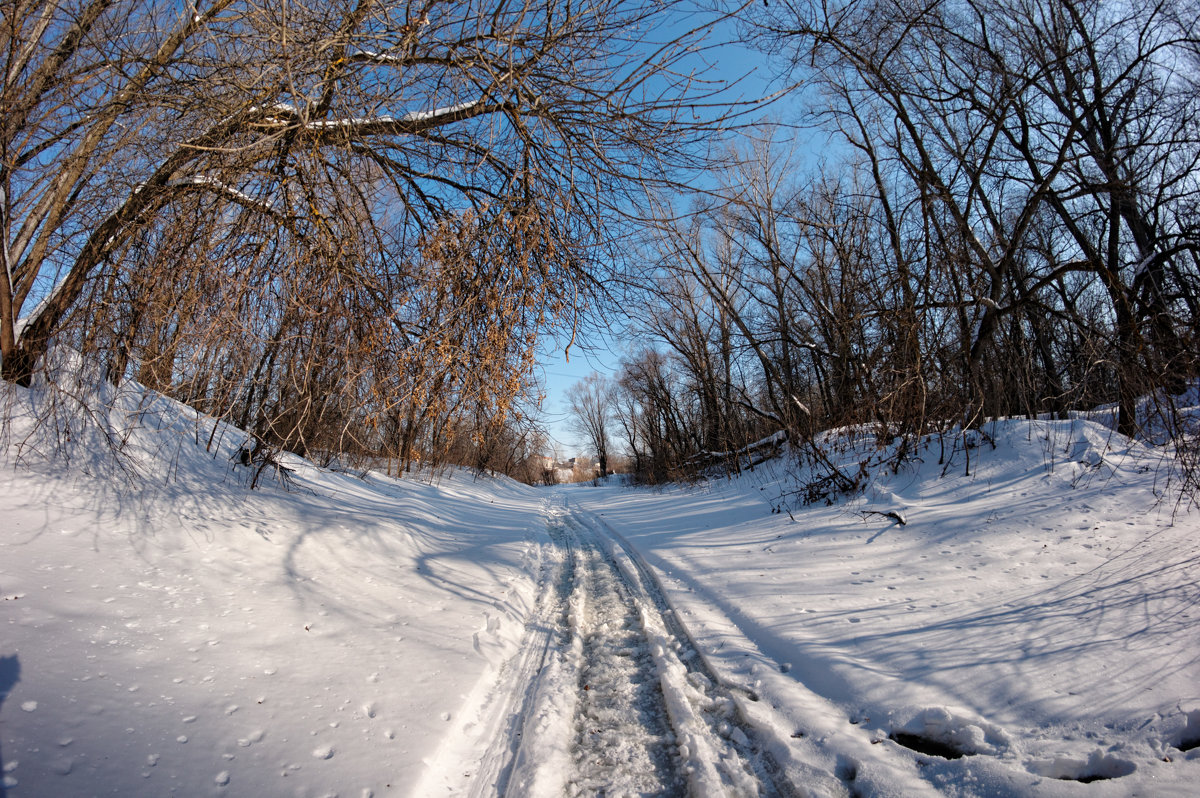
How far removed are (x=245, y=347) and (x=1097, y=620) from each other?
6.34 meters

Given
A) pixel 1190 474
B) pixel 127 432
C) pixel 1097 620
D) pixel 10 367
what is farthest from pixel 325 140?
pixel 1190 474

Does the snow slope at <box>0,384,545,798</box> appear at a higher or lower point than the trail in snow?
higher

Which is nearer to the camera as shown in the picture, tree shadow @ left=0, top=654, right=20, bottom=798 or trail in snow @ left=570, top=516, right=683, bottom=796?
tree shadow @ left=0, top=654, right=20, bottom=798

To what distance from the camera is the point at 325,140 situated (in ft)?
11.9

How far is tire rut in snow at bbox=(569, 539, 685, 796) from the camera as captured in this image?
7.90 ft

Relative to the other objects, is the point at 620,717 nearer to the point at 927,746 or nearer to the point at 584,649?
the point at 584,649

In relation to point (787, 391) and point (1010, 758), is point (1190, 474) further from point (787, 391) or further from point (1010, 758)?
point (787, 391)

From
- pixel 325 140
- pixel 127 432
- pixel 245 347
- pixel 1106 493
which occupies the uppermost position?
pixel 325 140

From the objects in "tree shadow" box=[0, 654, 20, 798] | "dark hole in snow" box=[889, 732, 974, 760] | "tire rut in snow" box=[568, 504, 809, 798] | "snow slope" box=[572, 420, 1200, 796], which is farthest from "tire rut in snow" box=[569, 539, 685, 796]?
"tree shadow" box=[0, 654, 20, 798]

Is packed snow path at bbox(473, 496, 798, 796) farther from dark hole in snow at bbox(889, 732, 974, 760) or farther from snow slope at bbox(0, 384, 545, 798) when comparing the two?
dark hole in snow at bbox(889, 732, 974, 760)

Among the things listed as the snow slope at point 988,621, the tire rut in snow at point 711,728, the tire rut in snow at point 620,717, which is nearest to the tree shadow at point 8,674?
the tire rut in snow at point 620,717

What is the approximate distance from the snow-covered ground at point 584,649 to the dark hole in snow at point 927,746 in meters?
0.02

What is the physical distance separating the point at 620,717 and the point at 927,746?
65.5 inches

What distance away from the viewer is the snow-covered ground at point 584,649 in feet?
7.58
